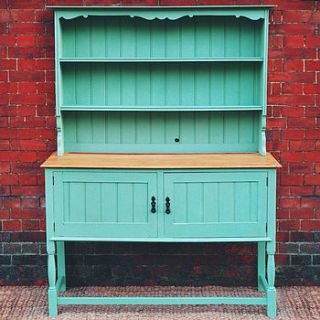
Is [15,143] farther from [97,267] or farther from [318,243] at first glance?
[318,243]

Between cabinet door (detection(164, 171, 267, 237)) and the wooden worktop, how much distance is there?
7 cm

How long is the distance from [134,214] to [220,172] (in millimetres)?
653

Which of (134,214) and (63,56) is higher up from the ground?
(63,56)

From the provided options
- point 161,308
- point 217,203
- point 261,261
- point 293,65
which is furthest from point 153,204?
point 293,65

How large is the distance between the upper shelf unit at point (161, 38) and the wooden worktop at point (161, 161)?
73cm

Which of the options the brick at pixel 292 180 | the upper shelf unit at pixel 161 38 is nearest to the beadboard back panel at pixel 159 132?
the brick at pixel 292 180

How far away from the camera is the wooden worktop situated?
4098 millimetres

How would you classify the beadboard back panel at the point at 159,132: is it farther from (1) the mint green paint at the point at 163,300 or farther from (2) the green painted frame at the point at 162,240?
(1) the mint green paint at the point at 163,300

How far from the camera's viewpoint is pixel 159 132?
15.1 feet

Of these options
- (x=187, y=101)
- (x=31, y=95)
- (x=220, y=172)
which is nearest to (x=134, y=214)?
(x=220, y=172)

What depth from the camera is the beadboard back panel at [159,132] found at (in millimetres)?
4586

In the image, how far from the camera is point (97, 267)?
15.6ft

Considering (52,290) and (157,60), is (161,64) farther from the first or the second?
(52,290)

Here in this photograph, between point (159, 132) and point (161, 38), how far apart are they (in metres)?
0.70
